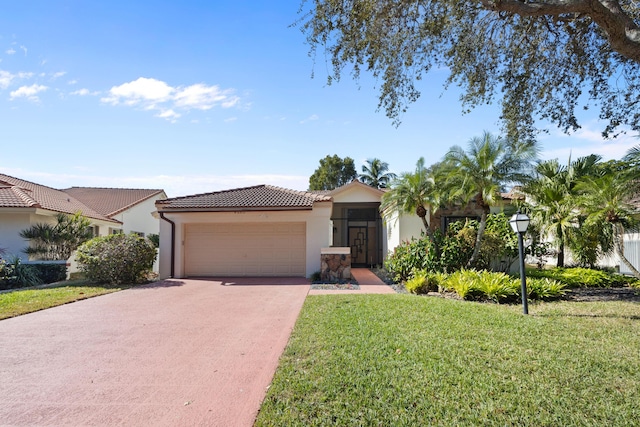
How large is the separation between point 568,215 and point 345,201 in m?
11.1

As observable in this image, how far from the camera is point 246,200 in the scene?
1582 cm

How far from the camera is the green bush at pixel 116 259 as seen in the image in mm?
13370

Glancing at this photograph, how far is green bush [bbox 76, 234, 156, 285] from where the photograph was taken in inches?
526

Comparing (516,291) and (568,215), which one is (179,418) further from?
(568,215)

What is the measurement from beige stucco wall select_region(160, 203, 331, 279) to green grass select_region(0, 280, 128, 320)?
2944mm

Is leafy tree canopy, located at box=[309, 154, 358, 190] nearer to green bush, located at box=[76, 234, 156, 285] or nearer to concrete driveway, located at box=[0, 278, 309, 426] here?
green bush, located at box=[76, 234, 156, 285]

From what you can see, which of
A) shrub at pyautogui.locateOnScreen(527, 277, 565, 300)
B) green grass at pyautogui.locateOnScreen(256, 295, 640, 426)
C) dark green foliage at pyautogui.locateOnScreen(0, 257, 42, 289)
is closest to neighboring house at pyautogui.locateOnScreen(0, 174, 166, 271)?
dark green foliage at pyautogui.locateOnScreen(0, 257, 42, 289)

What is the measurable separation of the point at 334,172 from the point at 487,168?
1203 inches

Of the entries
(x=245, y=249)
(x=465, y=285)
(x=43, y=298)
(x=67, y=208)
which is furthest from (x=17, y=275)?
(x=465, y=285)

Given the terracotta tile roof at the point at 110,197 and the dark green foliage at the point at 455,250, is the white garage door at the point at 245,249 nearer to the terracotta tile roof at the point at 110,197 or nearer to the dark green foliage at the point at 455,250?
the dark green foliage at the point at 455,250

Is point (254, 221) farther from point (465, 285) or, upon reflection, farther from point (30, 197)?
point (30, 197)

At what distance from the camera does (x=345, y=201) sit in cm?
2098

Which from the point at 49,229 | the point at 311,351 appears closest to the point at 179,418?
the point at 311,351

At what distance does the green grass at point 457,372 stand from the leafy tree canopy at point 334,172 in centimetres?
3460
